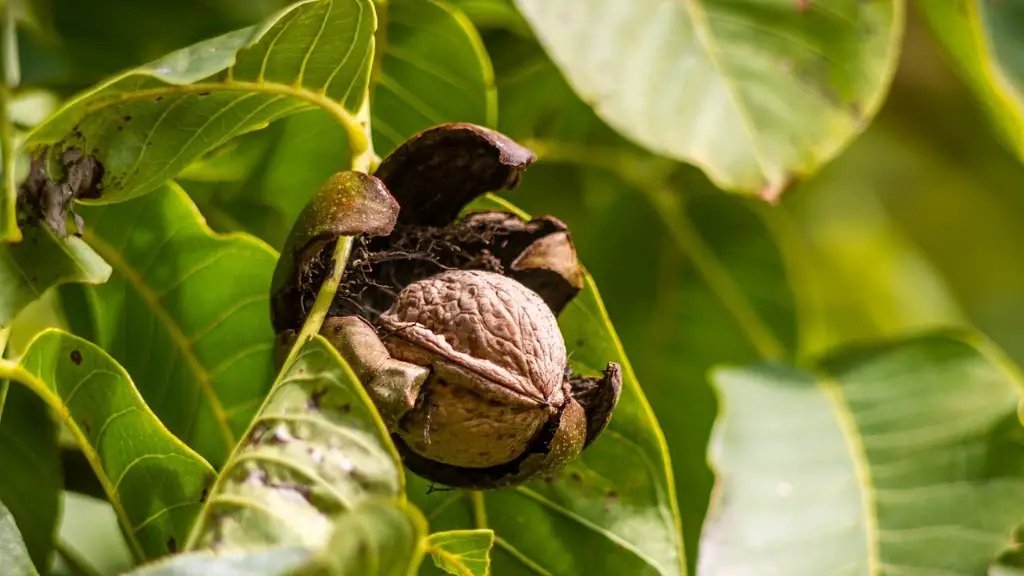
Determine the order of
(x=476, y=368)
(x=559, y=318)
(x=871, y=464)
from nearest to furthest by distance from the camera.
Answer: (x=476, y=368) < (x=559, y=318) < (x=871, y=464)

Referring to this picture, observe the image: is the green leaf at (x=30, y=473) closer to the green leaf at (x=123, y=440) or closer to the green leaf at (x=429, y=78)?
the green leaf at (x=123, y=440)

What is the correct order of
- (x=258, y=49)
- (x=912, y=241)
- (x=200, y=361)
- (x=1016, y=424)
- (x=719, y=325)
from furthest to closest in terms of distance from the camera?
1. (x=912, y=241)
2. (x=719, y=325)
3. (x=1016, y=424)
4. (x=200, y=361)
5. (x=258, y=49)

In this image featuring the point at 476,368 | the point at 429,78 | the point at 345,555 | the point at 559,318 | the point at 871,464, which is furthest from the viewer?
the point at 871,464

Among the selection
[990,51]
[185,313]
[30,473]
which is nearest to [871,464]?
[990,51]

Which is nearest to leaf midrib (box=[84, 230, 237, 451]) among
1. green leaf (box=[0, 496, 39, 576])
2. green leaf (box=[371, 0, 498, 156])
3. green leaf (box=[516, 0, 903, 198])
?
green leaf (box=[0, 496, 39, 576])

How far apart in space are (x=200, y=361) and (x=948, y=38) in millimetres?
1377

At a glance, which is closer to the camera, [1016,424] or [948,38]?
[1016,424]

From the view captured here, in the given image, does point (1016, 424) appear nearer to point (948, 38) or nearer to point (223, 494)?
point (948, 38)

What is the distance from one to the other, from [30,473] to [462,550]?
51 centimetres

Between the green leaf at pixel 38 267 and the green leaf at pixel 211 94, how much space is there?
0.18ft

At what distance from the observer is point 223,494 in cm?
75

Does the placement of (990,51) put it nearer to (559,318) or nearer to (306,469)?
(559,318)

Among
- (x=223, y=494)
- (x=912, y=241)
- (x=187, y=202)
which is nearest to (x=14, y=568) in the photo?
(x=223, y=494)

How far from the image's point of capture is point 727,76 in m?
1.32
